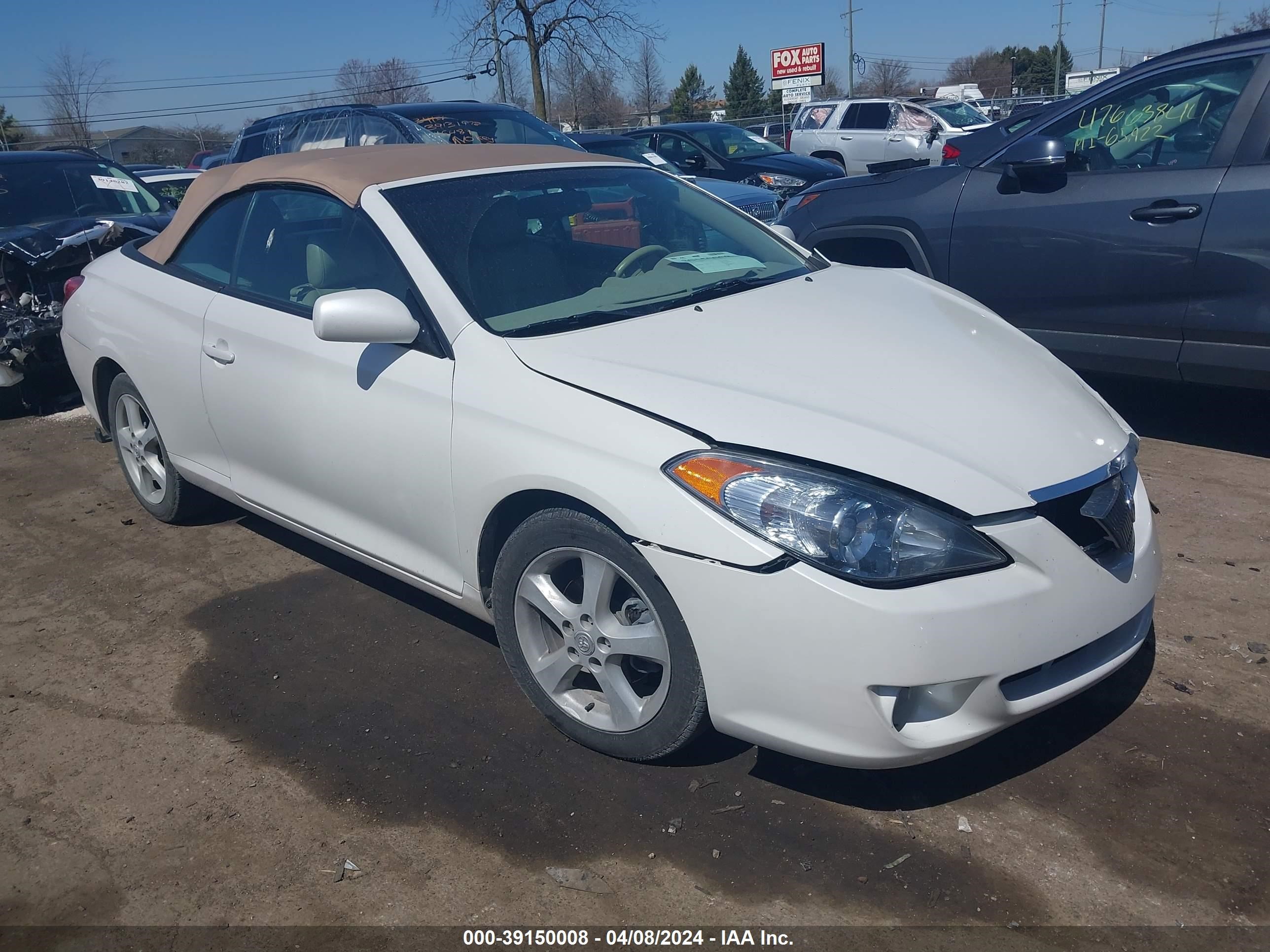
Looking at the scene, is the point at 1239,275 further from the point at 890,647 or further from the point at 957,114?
the point at 957,114

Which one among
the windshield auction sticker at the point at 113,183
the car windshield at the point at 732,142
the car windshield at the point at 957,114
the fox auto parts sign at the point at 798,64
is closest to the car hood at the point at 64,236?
the windshield auction sticker at the point at 113,183

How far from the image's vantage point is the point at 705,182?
10336 millimetres

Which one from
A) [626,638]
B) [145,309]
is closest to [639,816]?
[626,638]

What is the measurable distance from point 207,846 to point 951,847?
1876 mm

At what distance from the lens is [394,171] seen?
3.45m

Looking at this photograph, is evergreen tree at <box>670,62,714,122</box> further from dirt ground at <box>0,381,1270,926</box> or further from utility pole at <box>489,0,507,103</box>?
dirt ground at <box>0,381,1270,926</box>

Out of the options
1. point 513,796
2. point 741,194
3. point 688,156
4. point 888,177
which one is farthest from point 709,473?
point 688,156

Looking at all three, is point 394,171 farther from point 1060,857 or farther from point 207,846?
point 1060,857

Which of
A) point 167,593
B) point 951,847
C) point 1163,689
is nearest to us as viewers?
point 951,847

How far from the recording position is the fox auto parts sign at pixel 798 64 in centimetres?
4612

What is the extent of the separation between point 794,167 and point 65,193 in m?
8.29

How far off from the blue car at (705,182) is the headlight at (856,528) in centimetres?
546

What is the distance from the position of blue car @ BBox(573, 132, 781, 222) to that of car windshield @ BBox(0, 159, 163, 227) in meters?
3.82

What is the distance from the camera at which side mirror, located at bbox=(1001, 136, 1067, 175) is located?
4.70m
